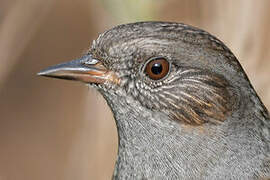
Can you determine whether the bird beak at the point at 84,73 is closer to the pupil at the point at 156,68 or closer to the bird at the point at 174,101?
the bird at the point at 174,101

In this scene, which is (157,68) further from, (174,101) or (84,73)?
(84,73)

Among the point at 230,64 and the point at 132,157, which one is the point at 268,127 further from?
the point at 132,157

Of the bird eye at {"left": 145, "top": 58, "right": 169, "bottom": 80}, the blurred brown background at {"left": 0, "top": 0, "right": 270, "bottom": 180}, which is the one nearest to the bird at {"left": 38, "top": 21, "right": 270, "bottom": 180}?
the bird eye at {"left": 145, "top": 58, "right": 169, "bottom": 80}

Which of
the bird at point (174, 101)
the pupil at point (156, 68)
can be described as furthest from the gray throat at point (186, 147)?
the pupil at point (156, 68)

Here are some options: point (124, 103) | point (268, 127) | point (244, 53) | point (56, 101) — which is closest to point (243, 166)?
point (268, 127)

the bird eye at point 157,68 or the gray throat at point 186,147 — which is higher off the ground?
the bird eye at point 157,68

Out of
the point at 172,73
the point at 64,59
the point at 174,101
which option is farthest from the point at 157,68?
the point at 64,59

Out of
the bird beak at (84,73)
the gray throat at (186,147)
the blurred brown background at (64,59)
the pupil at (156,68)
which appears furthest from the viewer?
the blurred brown background at (64,59)
